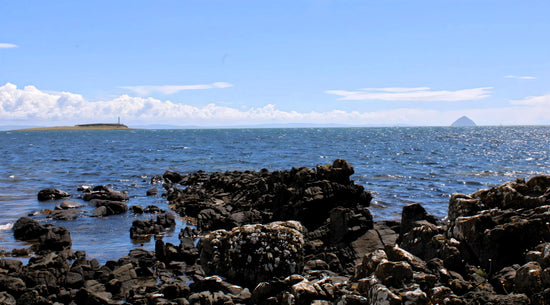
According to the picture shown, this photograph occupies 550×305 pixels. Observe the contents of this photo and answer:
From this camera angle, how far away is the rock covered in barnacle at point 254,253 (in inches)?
532

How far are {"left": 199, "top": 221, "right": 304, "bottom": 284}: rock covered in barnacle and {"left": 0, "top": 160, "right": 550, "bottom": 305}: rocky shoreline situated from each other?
0.11ft

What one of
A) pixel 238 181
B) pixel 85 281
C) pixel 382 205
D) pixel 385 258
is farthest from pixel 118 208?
pixel 385 258

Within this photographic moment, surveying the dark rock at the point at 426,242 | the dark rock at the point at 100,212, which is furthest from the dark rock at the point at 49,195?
the dark rock at the point at 426,242

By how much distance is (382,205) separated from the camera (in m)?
30.3

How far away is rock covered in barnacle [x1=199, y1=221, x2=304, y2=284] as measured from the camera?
13.5 metres

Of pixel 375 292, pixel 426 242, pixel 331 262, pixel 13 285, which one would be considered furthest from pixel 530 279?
pixel 13 285

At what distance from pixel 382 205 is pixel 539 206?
17.6 metres

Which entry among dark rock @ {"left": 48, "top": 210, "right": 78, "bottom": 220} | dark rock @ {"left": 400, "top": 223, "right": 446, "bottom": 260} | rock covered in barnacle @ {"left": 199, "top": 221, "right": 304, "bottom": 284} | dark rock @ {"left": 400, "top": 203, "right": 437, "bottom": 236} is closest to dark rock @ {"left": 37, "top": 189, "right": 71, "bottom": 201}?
dark rock @ {"left": 48, "top": 210, "right": 78, "bottom": 220}

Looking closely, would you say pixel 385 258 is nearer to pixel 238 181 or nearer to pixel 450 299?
pixel 450 299

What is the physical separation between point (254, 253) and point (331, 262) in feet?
10.5

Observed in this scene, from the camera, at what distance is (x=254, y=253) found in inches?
541

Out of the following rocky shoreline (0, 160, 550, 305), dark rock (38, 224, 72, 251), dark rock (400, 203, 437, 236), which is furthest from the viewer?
dark rock (38, 224, 72, 251)

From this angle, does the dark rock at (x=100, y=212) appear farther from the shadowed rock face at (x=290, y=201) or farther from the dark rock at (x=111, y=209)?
the shadowed rock face at (x=290, y=201)

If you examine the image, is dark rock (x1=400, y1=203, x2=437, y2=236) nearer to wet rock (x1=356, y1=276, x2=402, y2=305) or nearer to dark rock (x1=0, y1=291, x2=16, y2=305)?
wet rock (x1=356, y1=276, x2=402, y2=305)
